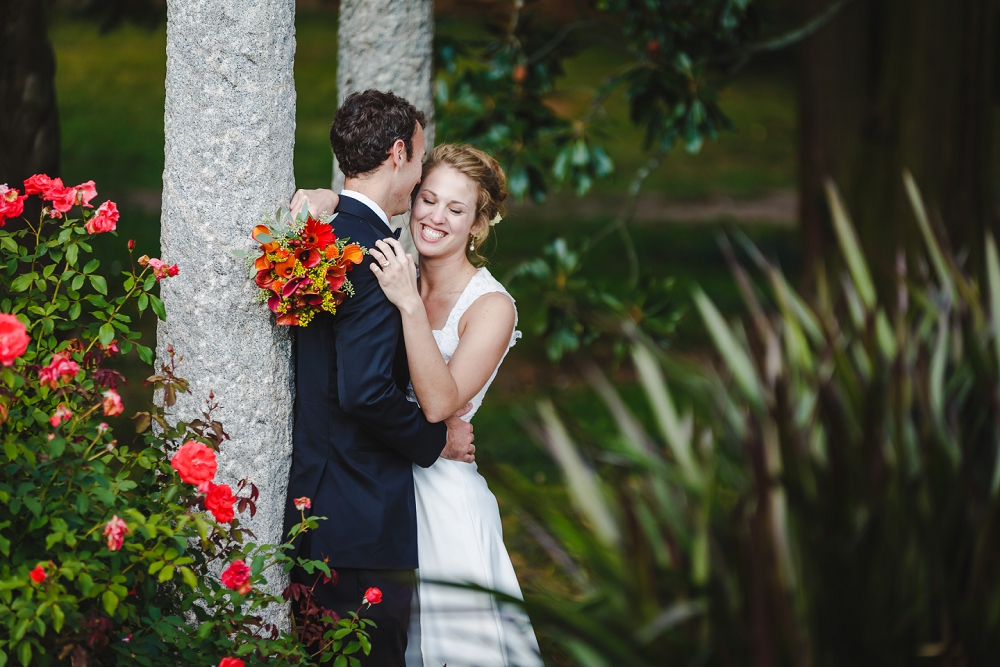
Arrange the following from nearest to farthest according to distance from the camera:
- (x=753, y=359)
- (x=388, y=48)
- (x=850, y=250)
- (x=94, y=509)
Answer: (x=753, y=359) < (x=94, y=509) < (x=850, y=250) < (x=388, y=48)

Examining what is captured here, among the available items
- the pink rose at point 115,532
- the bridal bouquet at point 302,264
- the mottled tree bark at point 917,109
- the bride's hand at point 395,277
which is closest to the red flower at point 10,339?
the pink rose at point 115,532

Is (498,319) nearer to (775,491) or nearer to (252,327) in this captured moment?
(252,327)

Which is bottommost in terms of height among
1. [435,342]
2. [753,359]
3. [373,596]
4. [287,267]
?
[373,596]

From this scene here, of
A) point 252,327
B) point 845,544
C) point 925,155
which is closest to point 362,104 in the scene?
point 252,327

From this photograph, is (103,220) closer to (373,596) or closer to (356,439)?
(356,439)

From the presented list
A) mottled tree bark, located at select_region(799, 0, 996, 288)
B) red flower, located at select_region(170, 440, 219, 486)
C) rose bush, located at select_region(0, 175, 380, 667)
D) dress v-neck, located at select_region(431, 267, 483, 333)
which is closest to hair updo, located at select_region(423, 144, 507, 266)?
dress v-neck, located at select_region(431, 267, 483, 333)

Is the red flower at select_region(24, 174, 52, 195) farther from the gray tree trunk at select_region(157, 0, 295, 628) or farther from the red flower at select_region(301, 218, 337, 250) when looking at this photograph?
the red flower at select_region(301, 218, 337, 250)

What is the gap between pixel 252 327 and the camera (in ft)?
8.52

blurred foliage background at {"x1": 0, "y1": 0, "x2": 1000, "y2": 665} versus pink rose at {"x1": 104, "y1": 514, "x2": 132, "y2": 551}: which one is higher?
blurred foliage background at {"x1": 0, "y1": 0, "x2": 1000, "y2": 665}

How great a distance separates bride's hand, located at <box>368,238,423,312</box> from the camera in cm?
258

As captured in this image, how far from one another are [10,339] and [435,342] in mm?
1170

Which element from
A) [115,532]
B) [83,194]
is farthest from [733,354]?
[83,194]

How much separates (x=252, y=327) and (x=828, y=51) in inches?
243

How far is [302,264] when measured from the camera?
2412 mm
